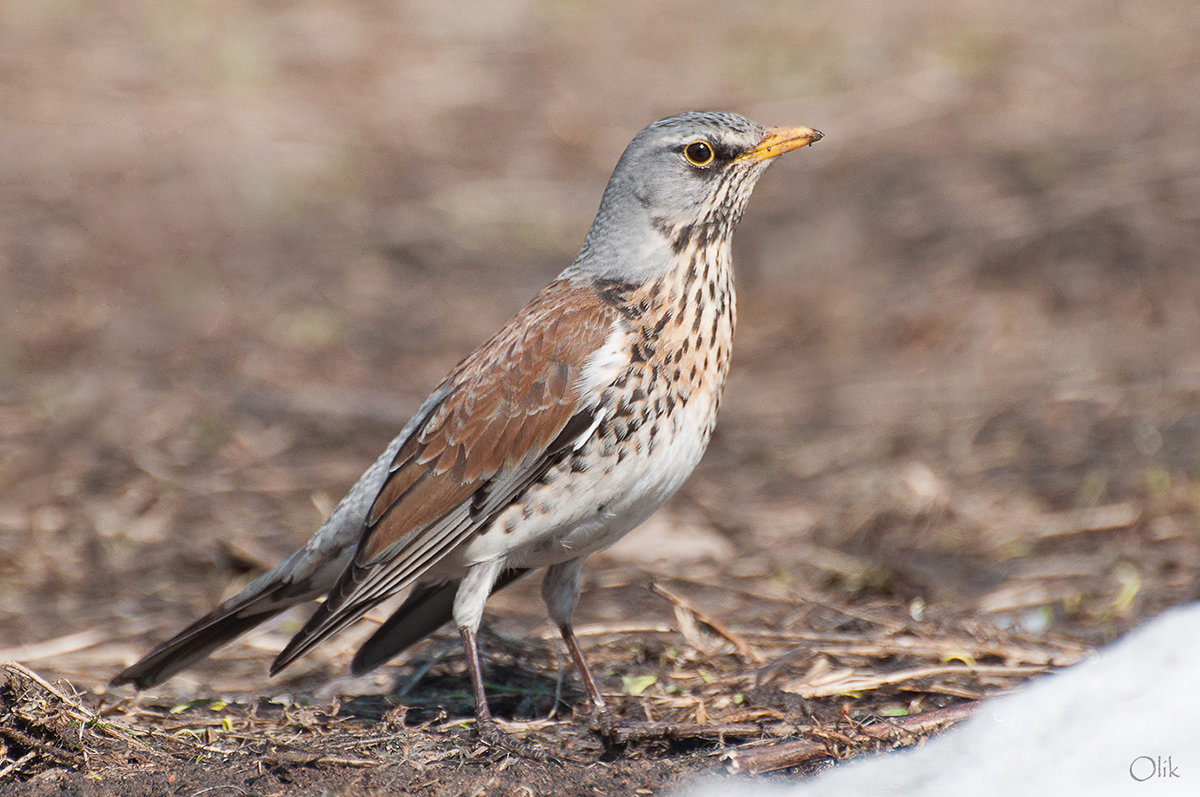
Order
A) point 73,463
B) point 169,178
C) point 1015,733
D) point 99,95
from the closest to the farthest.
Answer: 1. point 1015,733
2. point 73,463
3. point 169,178
4. point 99,95

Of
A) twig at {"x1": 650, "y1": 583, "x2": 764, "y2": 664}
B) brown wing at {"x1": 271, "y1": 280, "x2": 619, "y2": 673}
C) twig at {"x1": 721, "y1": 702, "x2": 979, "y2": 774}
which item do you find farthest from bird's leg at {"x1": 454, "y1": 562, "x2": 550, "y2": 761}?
twig at {"x1": 721, "y1": 702, "x2": 979, "y2": 774}

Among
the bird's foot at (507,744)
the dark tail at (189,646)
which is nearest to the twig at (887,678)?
the bird's foot at (507,744)

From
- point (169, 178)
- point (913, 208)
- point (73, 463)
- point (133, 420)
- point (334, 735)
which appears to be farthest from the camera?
point (169, 178)

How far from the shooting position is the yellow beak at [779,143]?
16.1 feet

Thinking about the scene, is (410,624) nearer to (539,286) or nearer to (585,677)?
(585,677)

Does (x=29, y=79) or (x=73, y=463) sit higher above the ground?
(x=29, y=79)

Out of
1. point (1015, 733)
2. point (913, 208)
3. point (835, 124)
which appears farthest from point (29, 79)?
point (1015, 733)

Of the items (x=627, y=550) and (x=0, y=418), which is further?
(x=0, y=418)

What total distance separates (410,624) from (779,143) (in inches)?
88.7

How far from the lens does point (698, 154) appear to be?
4953 mm

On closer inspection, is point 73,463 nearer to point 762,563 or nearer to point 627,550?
point 627,550

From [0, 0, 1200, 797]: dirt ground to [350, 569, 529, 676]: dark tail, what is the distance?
0.67ft

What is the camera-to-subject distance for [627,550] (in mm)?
6895

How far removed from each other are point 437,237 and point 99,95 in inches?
162
